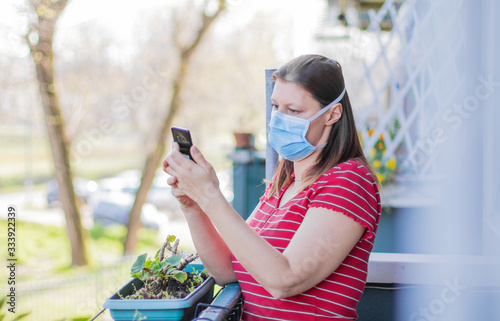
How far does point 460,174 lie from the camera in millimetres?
2078

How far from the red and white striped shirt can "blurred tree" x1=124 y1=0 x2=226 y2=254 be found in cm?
754

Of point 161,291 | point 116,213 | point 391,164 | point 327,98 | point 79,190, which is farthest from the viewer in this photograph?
point 79,190

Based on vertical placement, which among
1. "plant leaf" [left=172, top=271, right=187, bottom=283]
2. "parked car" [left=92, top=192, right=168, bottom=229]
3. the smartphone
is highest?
the smartphone

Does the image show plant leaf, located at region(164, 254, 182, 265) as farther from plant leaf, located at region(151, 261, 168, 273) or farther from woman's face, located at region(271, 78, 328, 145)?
woman's face, located at region(271, 78, 328, 145)

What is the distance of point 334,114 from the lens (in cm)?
146

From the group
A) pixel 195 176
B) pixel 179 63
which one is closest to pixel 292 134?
pixel 195 176

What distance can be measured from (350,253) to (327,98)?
0.46m

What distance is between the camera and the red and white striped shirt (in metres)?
1.27

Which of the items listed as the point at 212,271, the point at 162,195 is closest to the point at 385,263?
the point at 212,271

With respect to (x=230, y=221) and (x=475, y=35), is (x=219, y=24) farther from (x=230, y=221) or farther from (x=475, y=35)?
(x=230, y=221)

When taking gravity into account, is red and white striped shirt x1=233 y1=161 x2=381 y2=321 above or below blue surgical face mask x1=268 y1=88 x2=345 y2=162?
below

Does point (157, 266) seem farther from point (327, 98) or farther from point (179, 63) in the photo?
point (179, 63)

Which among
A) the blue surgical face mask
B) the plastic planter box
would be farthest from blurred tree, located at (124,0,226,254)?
the plastic planter box

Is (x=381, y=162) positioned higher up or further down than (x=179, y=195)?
further down
